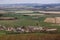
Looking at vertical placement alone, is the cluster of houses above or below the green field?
below

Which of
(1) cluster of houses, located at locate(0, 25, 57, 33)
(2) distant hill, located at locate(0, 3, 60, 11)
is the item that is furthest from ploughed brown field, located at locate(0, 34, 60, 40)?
(2) distant hill, located at locate(0, 3, 60, 11)

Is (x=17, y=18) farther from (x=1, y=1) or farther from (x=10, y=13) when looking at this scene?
(x=1, y=1)

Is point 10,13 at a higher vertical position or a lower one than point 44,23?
higher

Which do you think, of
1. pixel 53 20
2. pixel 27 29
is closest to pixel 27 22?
pixel 27 29

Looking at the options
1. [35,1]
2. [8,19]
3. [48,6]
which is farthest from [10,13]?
[48,6]

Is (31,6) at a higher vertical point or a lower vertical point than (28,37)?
higher

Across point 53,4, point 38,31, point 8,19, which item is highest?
point 53,4

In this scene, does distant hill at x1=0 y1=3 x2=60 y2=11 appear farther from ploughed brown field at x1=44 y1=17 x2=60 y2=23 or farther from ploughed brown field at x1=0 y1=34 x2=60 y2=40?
ploughed brown field at x1=0 y1=34 x2=60 y2=40

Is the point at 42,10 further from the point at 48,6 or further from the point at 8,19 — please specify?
the point at 8,19

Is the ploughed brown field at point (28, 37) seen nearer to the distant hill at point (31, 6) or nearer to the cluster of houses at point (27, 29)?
the cluster of houses at point (27, 29)

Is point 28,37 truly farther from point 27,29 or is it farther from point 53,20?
point 53,20

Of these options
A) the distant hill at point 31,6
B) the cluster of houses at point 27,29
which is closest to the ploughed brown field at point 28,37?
→ the cluster of houses at point 27,29
